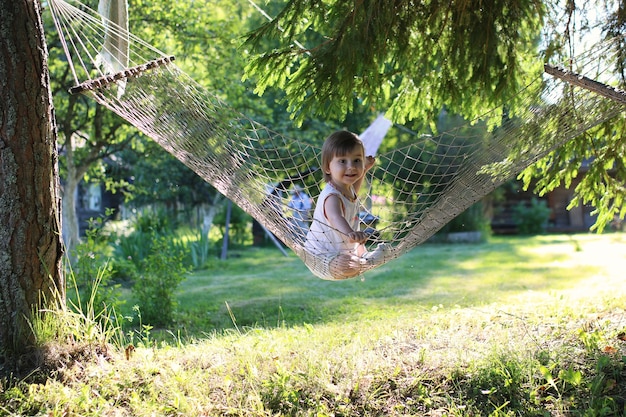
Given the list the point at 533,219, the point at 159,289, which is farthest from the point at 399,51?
the point at 533,219

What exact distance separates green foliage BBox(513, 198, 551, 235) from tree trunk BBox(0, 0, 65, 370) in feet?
31.9

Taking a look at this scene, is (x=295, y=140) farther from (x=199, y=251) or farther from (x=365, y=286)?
(x=199, y=251)

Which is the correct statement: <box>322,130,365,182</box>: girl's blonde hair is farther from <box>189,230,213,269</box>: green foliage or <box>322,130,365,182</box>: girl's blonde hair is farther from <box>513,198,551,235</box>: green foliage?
<box>513,198,551,235</box>: green foliage

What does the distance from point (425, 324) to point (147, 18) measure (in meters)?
3.73

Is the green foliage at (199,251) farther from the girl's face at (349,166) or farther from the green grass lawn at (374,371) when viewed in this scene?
the girl's face at (349,166)

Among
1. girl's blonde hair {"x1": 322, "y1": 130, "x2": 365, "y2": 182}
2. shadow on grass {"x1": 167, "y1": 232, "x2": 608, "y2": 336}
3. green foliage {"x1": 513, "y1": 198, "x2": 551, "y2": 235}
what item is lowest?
shadow on grass {"x1": 167, "y1": 232, "x2": 608, "y2": 336}

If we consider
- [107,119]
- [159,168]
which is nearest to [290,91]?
[107,119]

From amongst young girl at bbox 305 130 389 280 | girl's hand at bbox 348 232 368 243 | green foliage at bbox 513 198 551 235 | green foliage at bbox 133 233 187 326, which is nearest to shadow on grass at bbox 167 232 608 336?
green foliage at bbox 133 233 187 326

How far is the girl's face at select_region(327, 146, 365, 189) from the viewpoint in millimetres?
2436

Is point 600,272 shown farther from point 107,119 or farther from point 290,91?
point 107,119

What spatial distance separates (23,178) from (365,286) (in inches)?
139

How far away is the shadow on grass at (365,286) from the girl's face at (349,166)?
0.93 meters

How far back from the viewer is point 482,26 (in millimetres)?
2816

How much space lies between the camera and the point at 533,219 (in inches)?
428
